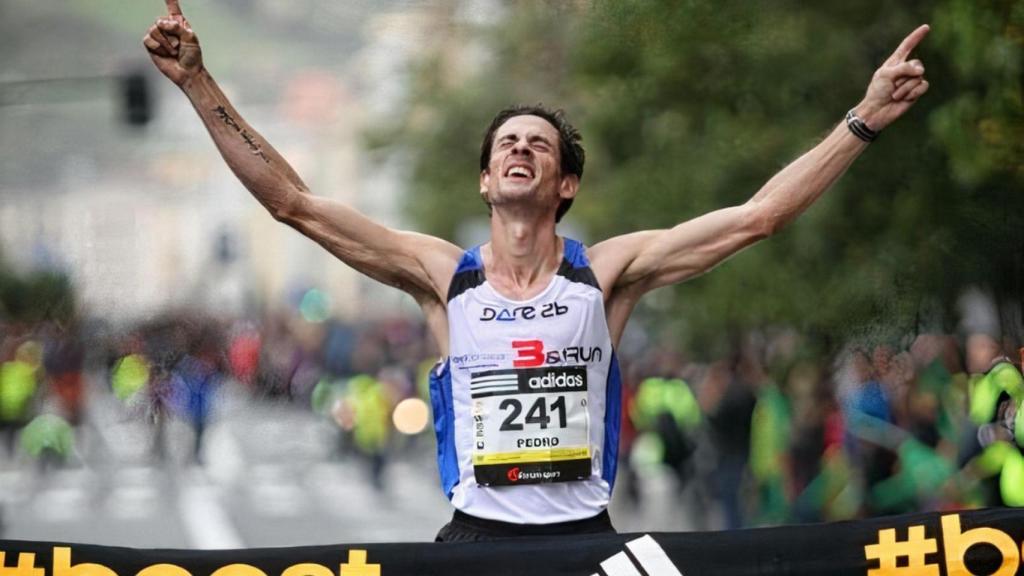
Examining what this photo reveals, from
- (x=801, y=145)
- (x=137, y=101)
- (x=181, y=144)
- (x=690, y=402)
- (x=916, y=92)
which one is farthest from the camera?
(x=181, y=144)

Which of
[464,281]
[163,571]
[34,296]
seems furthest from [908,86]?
[34,296]

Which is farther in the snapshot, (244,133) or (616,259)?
(616,259)

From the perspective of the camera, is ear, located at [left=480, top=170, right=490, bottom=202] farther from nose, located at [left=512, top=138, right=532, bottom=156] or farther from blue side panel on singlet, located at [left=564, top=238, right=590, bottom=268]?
blue side panel on singlet, located at [left=564, top=238, right=590, bottom=268]

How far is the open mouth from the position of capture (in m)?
5.25

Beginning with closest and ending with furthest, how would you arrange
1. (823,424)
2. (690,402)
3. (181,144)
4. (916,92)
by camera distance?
(916,92) → (823,424) → (690,402) → (181,144)

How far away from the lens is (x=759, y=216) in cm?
519

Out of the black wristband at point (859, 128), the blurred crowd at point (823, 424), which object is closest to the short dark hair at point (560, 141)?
the black wristband at point (859, 128)

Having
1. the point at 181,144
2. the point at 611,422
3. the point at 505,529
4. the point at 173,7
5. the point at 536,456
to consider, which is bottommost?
the point at 505,529

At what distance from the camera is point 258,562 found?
4895 mm

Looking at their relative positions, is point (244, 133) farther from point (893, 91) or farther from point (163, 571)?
point (893, 91)

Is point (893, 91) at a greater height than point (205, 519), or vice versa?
point (205, 519)

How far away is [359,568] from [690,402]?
38.1ft

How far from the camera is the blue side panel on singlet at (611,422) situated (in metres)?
5.24

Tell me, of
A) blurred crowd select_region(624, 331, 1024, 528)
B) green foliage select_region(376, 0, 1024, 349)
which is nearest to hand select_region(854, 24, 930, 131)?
blurred crowd select_region(624, 331, 1024, 528)
